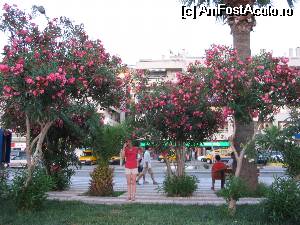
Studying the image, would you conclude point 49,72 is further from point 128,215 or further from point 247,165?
point 247,165

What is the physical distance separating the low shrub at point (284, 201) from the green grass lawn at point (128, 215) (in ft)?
1.15

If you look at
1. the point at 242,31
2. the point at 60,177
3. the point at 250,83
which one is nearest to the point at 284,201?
the point at 250,83

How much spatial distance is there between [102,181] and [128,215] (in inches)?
154

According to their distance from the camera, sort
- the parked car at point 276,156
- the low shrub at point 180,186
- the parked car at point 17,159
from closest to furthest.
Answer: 1. the parked car at point 276,156
2. the low shrub at point 180,186
3. the parked car at point 17,159

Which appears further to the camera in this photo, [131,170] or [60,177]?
[60,177]

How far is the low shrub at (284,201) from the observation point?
8945mm

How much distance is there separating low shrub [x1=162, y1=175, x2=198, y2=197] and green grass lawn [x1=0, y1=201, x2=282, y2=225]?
2202 mm

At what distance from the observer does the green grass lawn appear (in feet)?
30.6

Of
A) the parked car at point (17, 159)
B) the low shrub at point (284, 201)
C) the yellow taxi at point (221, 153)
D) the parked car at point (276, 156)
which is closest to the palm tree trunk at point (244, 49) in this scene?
the parked car at point (276, 156)

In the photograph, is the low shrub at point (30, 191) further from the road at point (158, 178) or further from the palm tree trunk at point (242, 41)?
the palm tree trunk at point (242, 41)

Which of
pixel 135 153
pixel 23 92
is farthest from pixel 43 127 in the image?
pixel 135 153

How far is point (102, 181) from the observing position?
45.4ft

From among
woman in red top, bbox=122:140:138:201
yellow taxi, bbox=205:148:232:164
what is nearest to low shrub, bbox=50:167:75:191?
woman in red top, bbox=122:140:138:201

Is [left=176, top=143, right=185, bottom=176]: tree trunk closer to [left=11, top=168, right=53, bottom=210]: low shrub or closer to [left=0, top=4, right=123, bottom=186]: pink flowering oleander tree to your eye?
[left=0, top=4, right=123, bottom=186]: pink flowering oleander tree
